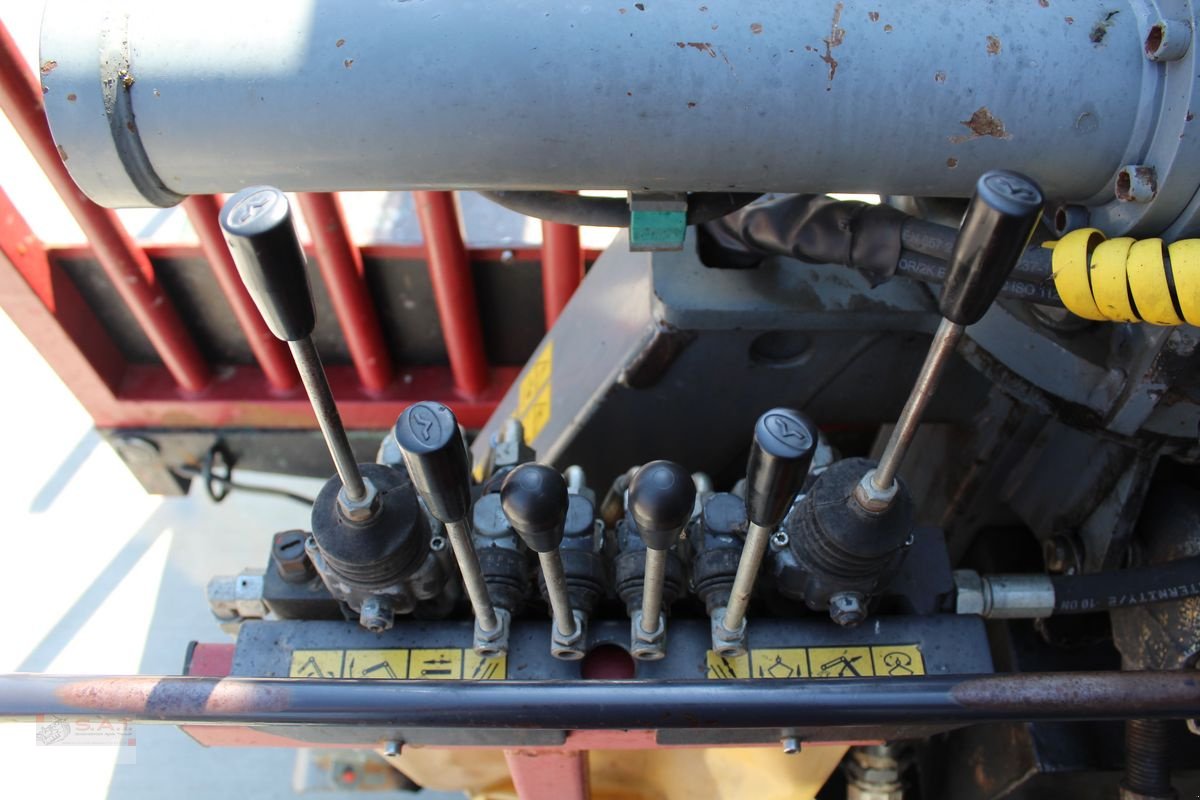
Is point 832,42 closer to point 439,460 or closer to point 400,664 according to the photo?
point 439,460

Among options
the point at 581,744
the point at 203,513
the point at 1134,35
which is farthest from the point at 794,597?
the point at 203,513

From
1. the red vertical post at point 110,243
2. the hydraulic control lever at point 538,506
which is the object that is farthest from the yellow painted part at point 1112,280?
the red vertical post at point 110,243

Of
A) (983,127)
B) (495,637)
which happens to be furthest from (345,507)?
(983,127)

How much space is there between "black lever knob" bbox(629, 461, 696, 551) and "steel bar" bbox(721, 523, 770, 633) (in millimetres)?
49

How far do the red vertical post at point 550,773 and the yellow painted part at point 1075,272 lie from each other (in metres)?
0.50

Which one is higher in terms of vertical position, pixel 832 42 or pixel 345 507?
pixel 832 42

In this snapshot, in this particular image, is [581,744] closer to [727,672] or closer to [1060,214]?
[727,672]

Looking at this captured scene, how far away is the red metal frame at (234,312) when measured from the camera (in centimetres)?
163

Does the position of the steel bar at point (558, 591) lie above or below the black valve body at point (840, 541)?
below

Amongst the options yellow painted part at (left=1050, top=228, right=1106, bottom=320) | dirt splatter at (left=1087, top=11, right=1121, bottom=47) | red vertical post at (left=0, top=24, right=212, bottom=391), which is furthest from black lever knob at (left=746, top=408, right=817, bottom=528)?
red vertical post at (left=0, top=24, right=212, bottom=391)

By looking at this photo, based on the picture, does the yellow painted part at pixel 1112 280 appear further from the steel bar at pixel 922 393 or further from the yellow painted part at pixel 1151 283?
the steel bar at pixel 922 393

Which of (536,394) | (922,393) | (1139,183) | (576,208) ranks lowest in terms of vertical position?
(922,393)

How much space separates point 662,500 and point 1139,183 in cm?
37

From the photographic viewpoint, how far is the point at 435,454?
560 millimetres
